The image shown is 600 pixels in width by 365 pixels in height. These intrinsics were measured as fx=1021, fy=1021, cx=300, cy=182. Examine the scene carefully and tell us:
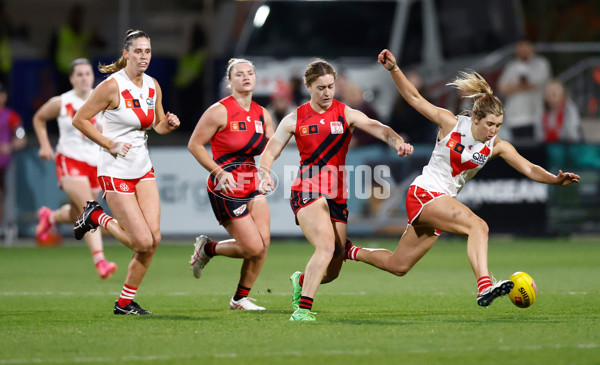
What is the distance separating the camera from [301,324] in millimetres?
8211

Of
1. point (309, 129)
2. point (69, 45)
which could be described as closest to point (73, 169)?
point (309, 129)

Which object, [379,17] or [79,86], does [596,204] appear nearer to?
[379,17]

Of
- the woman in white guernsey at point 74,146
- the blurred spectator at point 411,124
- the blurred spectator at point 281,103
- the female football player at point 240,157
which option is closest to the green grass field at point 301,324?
the female football player at point 240,157

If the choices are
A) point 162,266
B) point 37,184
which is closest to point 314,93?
point 162,266

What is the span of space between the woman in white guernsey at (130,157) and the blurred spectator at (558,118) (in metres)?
10.7

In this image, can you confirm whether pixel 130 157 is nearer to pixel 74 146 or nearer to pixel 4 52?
pixel 74 146

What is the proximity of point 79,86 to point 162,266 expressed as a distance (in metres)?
3.10

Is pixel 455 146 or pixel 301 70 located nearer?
pixel 455 146

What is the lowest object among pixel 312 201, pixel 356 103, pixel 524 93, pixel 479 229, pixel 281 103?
pixel 479 229

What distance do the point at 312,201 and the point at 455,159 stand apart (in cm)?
133

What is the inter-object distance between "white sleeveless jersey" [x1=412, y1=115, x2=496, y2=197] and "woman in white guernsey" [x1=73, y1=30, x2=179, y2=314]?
7.73 ft

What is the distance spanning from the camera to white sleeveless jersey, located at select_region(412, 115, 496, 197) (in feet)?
29.2

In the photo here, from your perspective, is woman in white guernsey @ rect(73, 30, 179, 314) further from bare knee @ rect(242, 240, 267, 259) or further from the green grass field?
bare knee @ rect(242, 240, 267, 259)

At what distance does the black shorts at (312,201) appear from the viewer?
8.70 meters
